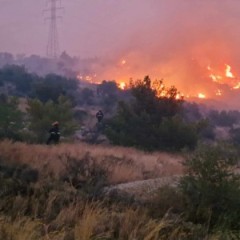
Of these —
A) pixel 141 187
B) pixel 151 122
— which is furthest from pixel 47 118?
pixel 141 187

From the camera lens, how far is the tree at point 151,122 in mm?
34625

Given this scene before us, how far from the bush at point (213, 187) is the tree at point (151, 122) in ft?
73.5

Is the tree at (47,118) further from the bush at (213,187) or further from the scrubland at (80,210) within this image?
the bush at (213,187)

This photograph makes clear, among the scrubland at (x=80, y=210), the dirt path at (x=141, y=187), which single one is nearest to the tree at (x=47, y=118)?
the dirt path at (x=141, y=187)

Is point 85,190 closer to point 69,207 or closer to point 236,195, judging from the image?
point 69,207

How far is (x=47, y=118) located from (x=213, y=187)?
25660 mm

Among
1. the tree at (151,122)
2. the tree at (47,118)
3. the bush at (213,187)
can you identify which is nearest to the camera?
the bush at (213,187)

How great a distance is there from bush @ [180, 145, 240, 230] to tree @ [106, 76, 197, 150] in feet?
73.5

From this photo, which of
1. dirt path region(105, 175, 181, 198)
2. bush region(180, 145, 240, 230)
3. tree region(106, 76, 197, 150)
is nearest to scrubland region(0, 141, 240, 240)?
bush region(180, 145, 240, 230)

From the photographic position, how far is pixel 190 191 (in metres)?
11.0

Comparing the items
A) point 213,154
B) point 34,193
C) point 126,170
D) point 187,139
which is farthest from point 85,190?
point 187,139

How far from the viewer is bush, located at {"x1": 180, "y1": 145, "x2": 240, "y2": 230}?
10.1 m

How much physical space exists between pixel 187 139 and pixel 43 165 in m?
21.3

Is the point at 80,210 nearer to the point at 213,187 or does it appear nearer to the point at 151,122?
the point at 213,187
